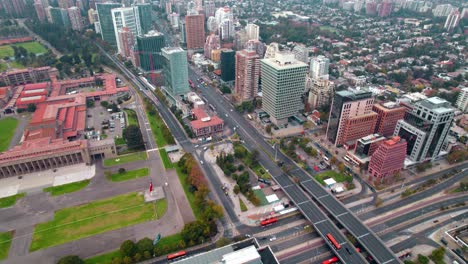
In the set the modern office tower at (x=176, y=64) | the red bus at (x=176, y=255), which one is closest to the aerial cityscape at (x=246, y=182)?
the red bus at (x=176, y=255)

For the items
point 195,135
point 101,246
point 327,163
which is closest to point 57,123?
point 195,135

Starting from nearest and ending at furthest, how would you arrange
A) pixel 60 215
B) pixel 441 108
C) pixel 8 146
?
pixel 60 215, pixel 441 108, pixel 8 146

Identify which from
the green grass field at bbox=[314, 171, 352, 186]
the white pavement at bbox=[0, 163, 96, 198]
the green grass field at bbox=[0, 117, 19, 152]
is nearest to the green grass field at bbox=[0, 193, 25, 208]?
the white pavement at bbox=[0, 163, 96, 198]

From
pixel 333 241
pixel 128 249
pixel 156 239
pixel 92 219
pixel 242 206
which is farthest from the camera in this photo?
pixel 242 206

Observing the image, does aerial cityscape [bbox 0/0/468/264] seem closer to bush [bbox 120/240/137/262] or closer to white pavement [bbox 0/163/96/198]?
bush [bbox 120/240/137/262]

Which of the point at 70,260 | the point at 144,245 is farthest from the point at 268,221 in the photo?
the point at 70,260

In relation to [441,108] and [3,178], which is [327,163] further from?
[3,178]

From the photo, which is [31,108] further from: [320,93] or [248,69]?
[320,93]
